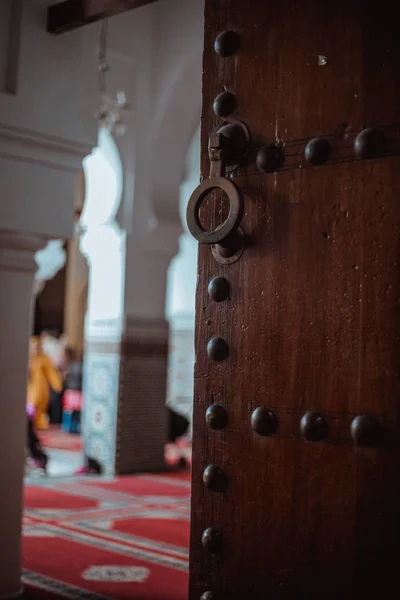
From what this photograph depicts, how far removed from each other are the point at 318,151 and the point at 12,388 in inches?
67.5

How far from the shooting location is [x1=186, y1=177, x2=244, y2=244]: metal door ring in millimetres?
1573

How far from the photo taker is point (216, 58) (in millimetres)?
1765

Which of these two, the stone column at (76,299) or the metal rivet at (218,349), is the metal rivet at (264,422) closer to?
the metal rivet at (218,349)

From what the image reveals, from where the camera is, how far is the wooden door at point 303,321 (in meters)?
1.45

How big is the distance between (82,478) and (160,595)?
10.5 feet

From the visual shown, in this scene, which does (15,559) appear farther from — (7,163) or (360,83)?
(360,83)

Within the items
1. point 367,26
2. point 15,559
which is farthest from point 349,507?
point 15,559

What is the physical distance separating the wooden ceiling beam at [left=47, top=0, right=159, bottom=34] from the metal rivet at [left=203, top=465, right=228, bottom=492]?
54.7 inches

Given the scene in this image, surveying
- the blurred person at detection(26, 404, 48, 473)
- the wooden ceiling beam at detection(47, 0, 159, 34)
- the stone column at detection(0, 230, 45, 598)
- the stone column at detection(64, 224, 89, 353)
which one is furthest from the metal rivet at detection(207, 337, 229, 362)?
the stone column at detection(64, 224, 89, 353)

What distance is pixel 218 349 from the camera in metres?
1.67

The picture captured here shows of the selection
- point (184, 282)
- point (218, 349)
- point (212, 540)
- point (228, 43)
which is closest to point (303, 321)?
point (218, 349)

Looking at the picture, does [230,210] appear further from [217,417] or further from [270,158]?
[217,417]

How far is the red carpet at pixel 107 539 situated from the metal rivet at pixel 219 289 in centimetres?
170

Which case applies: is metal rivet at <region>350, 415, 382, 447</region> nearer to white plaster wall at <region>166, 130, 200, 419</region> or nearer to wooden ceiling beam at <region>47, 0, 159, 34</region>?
wooden ceiling beam at <region>47, 0, 159, 34</region>
